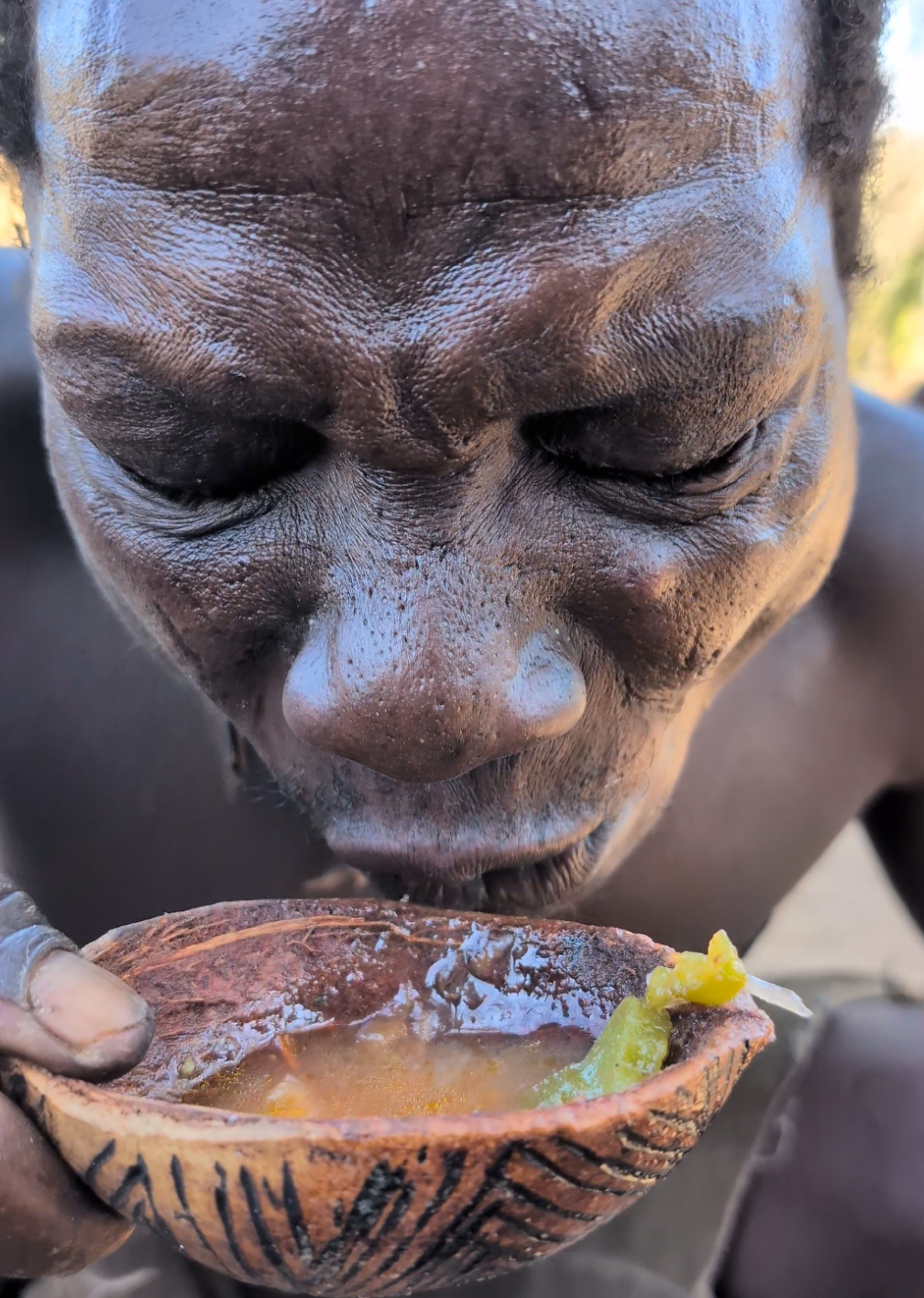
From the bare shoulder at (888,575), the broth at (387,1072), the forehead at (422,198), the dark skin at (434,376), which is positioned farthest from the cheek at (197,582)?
the bare shoulder at (888,575)

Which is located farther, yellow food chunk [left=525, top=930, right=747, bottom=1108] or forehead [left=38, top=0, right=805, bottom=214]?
yellow food chunk [left=525, top=930, right=747, bottom=1108]

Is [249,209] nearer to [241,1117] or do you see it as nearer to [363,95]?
[363,95]

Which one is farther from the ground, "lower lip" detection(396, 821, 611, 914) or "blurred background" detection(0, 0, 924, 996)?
"lower lip" detection(396, 821, 611, 914)

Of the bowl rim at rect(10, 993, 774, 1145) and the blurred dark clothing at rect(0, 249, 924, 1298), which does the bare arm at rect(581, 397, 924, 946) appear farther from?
the bowl rim at rect(10, 993, 774, 1145)

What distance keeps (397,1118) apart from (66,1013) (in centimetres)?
22

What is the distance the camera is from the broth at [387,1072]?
75cm

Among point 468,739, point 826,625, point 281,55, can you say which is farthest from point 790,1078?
point 281,55

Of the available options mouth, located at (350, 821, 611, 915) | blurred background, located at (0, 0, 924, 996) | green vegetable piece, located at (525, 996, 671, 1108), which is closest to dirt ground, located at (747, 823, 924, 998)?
blurred background, located at (0, 0, 924, 996)

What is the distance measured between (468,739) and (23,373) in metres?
0.79

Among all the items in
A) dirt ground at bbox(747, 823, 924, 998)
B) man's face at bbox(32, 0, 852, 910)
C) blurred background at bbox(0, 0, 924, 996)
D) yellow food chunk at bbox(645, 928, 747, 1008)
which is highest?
man's face at bbox(32, 0, 852, 910)

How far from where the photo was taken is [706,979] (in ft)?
2.23

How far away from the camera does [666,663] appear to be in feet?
2.48

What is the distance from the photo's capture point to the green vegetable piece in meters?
0.67

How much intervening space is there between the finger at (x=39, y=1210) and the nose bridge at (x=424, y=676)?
264 millimetres
